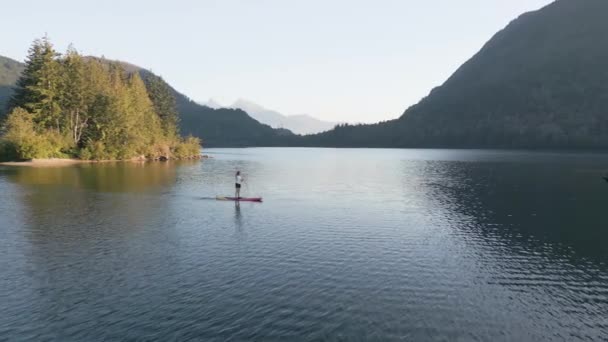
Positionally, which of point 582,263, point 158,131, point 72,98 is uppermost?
point 72,98

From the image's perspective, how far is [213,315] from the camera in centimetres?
2261

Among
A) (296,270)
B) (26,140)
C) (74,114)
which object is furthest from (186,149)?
(296,270)

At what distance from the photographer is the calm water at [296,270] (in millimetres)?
21797

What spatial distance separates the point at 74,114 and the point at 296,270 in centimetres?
14338

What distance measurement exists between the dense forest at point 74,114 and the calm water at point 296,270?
A: 75.1 m

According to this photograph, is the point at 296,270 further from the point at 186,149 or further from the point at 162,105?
the point at 162,105

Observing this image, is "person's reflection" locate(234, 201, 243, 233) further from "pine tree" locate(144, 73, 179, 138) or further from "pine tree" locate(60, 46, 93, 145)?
"pine tree" locate(144, 73, 179, 138)

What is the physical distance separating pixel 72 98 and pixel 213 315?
467 ft

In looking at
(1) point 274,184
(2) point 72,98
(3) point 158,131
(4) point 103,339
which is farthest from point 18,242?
(3) point 158,131

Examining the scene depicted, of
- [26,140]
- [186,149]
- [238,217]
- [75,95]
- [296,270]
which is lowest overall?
[296,270]

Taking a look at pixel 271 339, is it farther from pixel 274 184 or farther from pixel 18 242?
pixel 274 184

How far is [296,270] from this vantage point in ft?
102

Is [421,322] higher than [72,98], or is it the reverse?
[72,98]

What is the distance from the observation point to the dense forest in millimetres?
124875
